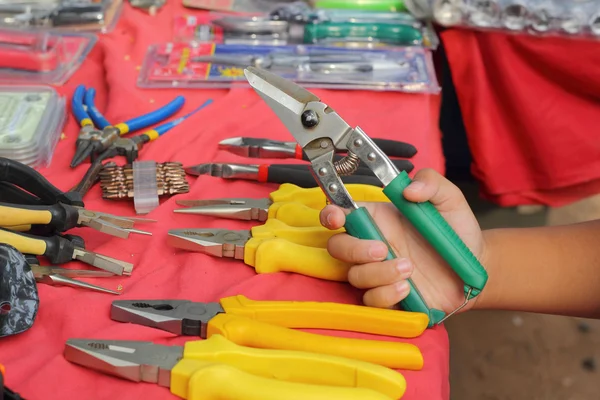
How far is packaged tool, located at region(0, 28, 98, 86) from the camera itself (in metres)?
1.11

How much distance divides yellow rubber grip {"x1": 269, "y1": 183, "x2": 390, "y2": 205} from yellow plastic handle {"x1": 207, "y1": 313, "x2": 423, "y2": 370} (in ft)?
0.76

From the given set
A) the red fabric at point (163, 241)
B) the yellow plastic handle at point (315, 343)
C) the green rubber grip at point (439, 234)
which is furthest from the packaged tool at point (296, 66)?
the yellow plastic handle at point (315, 343)

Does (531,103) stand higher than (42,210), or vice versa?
(42,210)

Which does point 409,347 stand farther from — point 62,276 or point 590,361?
point 590,361

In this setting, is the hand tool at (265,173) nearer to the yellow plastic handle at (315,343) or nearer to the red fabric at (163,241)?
the red fabric at (163,241)

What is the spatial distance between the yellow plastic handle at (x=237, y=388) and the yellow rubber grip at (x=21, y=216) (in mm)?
245

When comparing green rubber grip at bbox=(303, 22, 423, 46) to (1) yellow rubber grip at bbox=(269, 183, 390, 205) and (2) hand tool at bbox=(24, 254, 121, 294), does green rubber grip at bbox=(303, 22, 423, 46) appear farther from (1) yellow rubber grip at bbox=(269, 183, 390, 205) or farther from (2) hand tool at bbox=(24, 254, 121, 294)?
(2) hand tool at bbox=(24, 254, 121, 294)

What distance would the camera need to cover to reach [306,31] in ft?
4.25

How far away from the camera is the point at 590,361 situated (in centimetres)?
152

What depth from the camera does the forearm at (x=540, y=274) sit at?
0.80m

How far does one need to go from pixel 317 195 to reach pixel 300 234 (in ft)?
0.27

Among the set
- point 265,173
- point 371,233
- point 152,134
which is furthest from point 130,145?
point 371,233

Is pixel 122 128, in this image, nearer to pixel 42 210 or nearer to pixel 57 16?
pixel 42 210

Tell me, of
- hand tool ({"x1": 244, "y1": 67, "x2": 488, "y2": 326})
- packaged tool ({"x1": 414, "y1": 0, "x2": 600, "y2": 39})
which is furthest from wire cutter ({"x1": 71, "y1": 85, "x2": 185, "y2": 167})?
packaged tool ({"x1": 414, "y1": 0, "x2": 600, "y2": 39})
